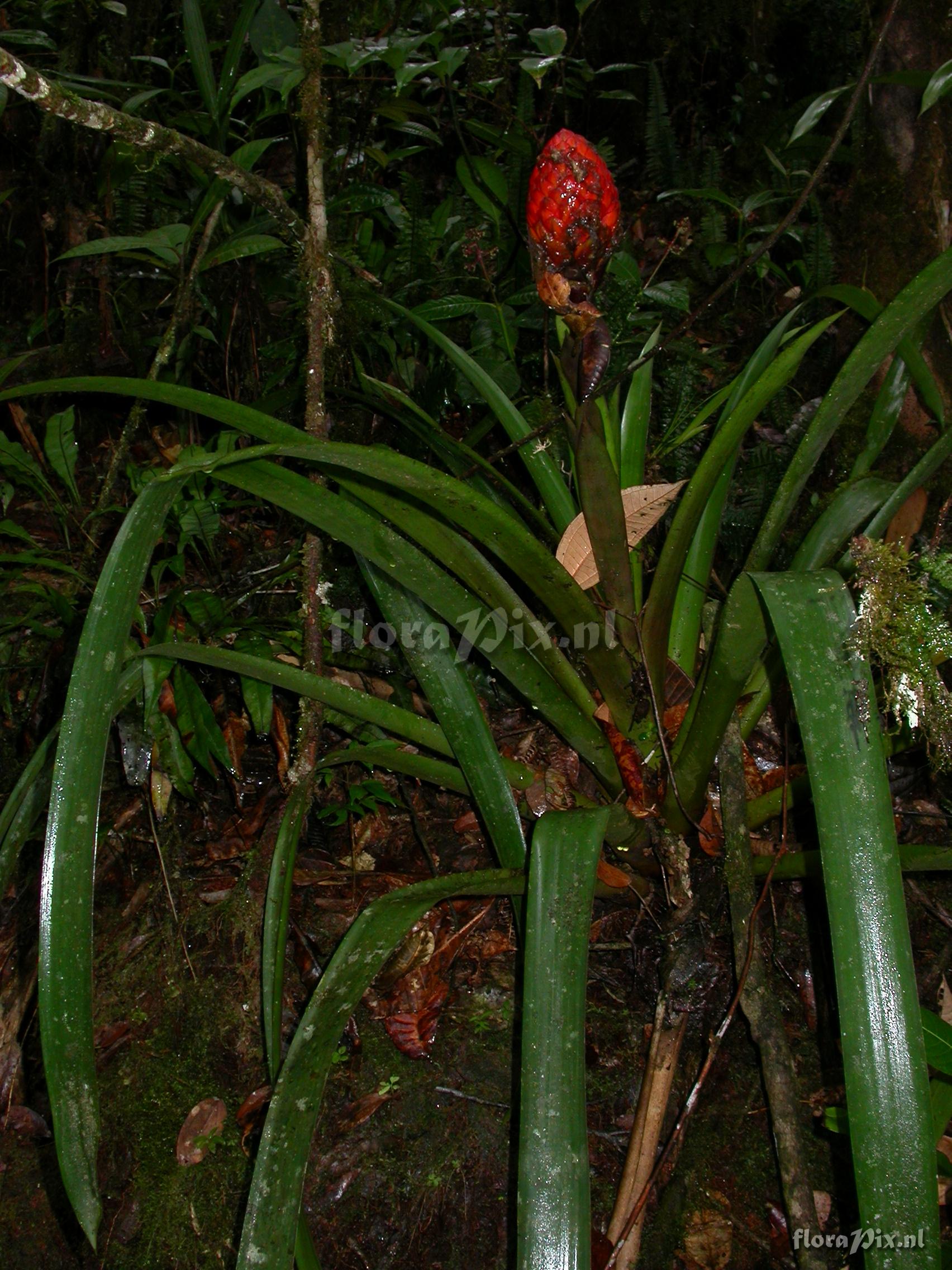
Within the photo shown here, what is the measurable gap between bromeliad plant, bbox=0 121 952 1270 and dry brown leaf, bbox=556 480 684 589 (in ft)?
0.23

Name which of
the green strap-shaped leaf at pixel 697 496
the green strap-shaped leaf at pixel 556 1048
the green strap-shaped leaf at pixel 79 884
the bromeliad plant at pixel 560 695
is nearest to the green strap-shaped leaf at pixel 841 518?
the bromeliad plant at pixel 560 695

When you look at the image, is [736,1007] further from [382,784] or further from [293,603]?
[293,603]

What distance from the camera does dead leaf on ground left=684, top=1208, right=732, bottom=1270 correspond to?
3.62ft

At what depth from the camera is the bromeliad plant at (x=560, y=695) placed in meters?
0.75

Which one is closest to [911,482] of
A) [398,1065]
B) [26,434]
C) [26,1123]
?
[398,1065]

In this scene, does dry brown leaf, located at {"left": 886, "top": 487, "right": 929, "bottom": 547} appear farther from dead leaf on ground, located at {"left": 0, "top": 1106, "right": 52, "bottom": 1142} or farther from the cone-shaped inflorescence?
dead leaf on ground, located at {"left": 0, "top": 1106, "right": 52, "bottom": 1142}

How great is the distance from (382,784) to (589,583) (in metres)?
0.64


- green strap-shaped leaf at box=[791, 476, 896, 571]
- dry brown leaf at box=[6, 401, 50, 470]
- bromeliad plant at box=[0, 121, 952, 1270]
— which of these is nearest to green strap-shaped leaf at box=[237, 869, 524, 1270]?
bromeliad plant at box=[0, 121, 952, 1270]

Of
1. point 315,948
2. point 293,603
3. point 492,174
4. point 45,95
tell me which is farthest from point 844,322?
point 315,948

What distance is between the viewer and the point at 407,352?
211cm

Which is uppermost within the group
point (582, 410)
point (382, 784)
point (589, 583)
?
point (582, 410)

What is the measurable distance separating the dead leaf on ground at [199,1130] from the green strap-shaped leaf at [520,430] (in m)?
1.14

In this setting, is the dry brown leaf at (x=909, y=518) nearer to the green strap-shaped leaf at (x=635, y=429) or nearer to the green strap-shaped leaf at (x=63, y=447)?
the green strap-shaped leaf at (x=635, y=429)

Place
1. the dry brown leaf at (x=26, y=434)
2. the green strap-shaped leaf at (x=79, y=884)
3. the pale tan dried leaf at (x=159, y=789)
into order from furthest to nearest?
the dry brown leaf at (x=26, y=434)
the pale tan dried leaf at (x=159, y=789)
the green strap-shaped leaf at (x=79, y=884)
